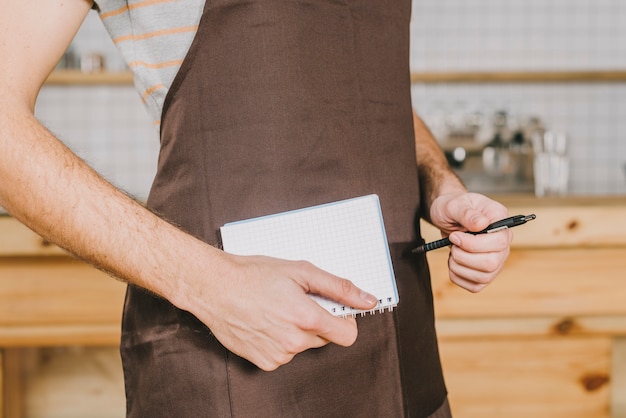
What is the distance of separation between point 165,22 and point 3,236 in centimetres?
107

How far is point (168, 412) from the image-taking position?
65 centimetres

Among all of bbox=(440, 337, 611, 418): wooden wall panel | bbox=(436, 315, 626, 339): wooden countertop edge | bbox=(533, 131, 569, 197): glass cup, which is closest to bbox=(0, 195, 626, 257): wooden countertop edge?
bbox=(436, 315, 626, 339): wooden countertop edge

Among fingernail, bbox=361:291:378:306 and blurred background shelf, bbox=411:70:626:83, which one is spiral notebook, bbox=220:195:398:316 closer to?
fingernail, bbox=361:291:378:306

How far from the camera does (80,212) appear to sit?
54 centimetres

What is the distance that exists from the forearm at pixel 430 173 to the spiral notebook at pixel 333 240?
0.58ft

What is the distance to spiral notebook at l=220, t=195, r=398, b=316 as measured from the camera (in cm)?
60

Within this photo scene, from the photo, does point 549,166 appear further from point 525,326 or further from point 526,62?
point 525,326

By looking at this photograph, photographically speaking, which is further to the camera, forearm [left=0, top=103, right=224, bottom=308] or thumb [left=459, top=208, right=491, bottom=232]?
thumb [left=459, top=208, right=491, bottom=232]

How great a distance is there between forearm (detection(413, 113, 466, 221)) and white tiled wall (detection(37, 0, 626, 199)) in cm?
158

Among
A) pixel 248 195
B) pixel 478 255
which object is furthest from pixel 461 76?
pixel 248 195

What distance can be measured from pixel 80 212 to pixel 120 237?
4 centimetres

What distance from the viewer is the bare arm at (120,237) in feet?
1.74

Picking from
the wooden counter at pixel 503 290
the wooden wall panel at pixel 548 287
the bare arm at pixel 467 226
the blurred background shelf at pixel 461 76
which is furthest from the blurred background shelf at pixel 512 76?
the bare arm at pixel 467 226

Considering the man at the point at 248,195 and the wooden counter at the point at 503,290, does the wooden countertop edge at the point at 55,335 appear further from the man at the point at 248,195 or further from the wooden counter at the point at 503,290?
the man at the point at 248,195
